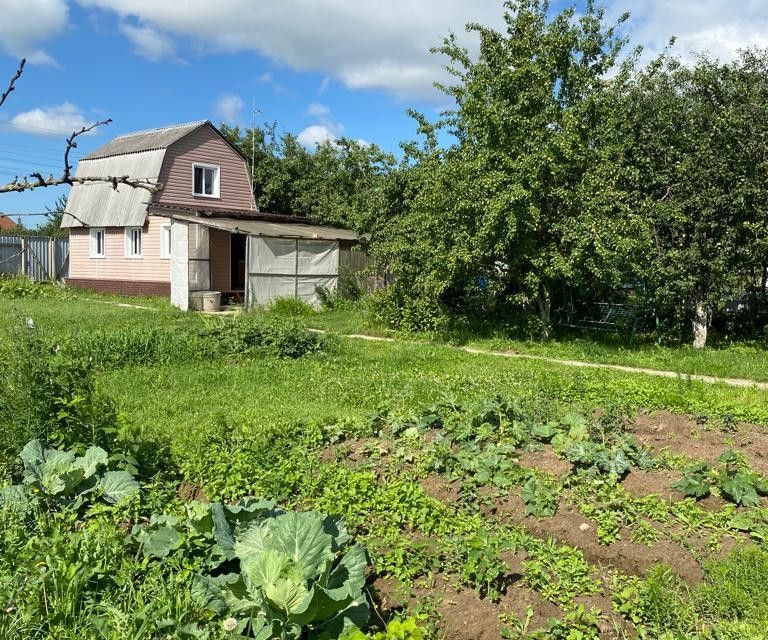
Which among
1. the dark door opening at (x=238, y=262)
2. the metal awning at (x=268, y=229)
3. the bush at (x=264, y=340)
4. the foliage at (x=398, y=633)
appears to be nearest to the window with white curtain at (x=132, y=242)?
the dark door opening at (x=238, y=262)

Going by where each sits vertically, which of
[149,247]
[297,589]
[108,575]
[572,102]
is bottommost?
[108,575]

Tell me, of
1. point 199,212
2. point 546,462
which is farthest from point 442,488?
point 199,212

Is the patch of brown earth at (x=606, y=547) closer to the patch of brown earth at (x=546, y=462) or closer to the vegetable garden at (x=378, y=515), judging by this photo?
the vegetable garden at (x=378, y=515)

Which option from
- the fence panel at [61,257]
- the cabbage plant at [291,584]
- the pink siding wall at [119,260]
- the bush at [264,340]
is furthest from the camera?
the fence panel at [61,257]

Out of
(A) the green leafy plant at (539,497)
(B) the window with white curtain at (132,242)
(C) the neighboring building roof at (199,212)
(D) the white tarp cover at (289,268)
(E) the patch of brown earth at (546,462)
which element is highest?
(C) the neighboring building roof at (199,212)

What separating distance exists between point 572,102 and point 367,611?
1071cm

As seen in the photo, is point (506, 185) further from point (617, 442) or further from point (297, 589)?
point (297, 589)

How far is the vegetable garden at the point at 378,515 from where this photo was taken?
3.14m

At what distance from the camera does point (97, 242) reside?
25641mm

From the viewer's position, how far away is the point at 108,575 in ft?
11.2

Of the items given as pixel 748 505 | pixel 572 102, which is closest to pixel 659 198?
pixel 572 102

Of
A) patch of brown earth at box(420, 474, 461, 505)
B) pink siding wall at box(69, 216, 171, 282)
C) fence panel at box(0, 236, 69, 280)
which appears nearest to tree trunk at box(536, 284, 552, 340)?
patch of brown earth at box(420, 474, 461, 505)

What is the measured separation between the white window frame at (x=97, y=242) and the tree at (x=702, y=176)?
64.8 ft

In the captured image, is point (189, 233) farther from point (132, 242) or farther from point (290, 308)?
point (132, 242)
